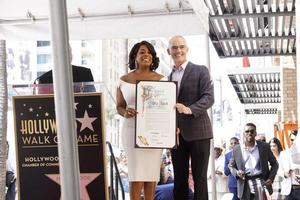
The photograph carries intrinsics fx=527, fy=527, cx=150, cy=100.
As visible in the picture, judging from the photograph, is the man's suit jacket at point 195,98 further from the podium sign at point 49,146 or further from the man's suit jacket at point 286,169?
the man's suit jacket at point 286,169

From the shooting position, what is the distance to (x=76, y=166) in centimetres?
198

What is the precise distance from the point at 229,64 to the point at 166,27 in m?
6.92

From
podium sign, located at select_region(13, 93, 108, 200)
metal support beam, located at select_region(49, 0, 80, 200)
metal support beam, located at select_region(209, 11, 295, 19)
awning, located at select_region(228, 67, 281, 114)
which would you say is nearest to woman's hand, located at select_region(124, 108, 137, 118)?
podium sign, located at select_region(13, 93, 108, 200)

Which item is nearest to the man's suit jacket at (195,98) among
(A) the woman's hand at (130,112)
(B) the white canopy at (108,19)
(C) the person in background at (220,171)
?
(A) the woman's hand at (130,112)

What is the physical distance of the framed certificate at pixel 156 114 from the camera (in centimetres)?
346

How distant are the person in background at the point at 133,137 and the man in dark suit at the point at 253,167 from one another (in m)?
2.64

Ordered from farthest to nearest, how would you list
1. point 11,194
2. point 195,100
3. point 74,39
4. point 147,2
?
point 74,39
point 147,2
point 11,194
point 195,100

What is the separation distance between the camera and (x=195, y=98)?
12.3 ft

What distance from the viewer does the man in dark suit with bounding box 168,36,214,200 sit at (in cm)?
372

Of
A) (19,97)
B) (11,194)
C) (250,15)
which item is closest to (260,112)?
(250,15)

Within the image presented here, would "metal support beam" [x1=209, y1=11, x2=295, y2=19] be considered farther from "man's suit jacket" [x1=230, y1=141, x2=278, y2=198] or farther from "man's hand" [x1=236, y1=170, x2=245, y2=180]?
"man's hand" [x1=236, y1=170, x2=245, y2=180]

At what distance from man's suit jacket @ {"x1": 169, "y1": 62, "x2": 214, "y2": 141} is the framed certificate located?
0.79ft

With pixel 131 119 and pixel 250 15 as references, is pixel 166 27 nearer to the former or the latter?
pixel 250 15

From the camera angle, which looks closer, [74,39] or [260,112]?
[74,39]
